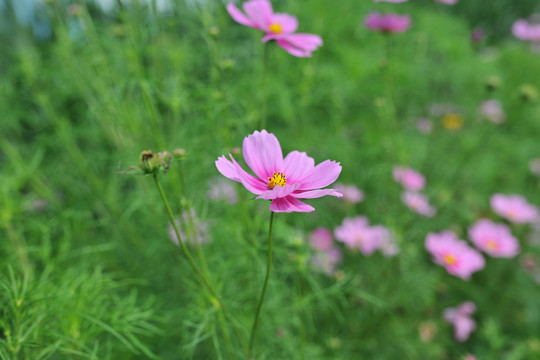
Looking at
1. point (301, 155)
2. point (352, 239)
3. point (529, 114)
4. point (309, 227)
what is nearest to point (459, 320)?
point (352, 239)

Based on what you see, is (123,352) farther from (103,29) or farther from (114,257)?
(103,29)

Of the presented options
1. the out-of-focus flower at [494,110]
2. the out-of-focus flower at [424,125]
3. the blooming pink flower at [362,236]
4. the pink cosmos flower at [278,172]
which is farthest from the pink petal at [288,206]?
the out-of-focus flower at [494,110]

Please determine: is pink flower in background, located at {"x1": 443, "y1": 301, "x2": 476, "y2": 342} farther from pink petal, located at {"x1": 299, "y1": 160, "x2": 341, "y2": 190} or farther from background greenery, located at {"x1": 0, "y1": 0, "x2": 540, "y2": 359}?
pink petal, located at {"x1": 299, "y1": 160, "x2": 341, "y2": 190}

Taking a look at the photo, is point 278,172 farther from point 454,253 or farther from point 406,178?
point 454,253

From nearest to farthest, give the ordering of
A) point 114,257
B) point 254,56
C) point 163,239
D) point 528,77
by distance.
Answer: point 163,239 < point 114,257 < point 254,56 < point 528,77

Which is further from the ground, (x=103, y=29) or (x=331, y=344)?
(x=103, y=29)

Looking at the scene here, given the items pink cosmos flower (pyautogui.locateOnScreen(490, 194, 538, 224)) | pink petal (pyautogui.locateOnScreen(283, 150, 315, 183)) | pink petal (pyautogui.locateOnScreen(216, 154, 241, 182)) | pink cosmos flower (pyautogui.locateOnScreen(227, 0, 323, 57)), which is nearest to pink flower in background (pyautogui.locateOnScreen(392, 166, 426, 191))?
pink cosmos flower (pyautogui.locateOnScreen(490, 194, 538, 224))

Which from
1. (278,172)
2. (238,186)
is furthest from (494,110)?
(278,172)
